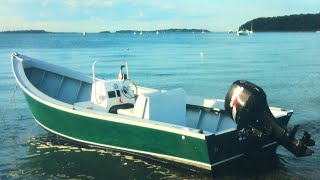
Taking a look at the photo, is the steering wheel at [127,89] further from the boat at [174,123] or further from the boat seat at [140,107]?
the boat seat at [140,107]

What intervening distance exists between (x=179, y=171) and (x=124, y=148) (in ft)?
6.17

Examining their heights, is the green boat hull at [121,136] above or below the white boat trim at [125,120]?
below

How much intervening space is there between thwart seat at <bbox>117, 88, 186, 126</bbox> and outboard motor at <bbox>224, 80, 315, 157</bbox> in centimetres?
262

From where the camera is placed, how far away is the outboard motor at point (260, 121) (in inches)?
392

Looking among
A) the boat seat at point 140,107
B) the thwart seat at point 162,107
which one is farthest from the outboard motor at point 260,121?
the boat seat at point 140,107

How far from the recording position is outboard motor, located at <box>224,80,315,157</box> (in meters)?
9.97

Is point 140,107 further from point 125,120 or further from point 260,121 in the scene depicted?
point 260,121

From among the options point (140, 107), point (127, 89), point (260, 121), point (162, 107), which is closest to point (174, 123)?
point (162, 107)

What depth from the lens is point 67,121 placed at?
13539 millimetres

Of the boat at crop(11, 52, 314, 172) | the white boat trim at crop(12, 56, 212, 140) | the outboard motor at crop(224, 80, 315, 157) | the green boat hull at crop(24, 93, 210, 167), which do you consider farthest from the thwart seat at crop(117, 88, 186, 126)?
the outboard motor at crop(224, 80, 315, 157)

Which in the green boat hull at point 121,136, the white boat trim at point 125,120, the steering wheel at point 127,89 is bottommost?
the green boat hull at point 121,136

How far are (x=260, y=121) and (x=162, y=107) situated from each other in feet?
10.8

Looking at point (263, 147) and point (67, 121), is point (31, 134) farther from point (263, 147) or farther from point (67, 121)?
point (263, 147)

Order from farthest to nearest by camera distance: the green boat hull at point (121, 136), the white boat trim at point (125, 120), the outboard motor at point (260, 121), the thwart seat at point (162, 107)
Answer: the thwart seat at point (162, 107) → the green boat hull at point (121, 136) → the white boat trim at point (125, 120) → the outboard motor at point (260, 121)
